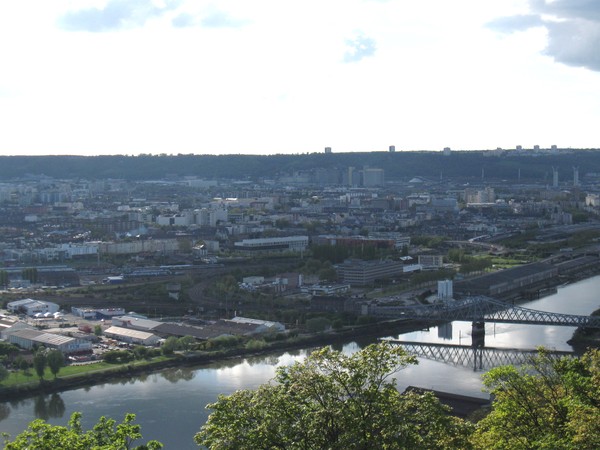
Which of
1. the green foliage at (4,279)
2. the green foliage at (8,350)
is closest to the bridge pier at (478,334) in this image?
the green foliage at (8,350)

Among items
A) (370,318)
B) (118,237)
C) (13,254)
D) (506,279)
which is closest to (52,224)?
(118,237)

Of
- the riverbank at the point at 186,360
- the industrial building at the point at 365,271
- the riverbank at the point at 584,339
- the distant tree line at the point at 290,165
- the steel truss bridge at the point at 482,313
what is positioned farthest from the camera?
the distant tree line at the point at 290,165

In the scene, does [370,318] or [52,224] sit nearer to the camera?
[370,318]

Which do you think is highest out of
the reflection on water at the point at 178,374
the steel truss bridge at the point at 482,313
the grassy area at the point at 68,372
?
the steel truss bridge at the point at 482,313

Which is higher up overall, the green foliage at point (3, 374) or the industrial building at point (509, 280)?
the green foliage at point (3, 374)

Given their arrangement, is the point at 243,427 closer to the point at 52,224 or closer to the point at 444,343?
the point at 444,343

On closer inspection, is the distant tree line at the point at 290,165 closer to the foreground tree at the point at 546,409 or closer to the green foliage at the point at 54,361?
the green foliage at the point at 54,361

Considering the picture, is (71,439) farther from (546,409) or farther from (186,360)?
(186,360)
